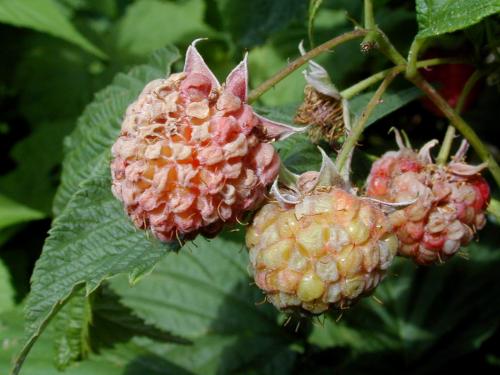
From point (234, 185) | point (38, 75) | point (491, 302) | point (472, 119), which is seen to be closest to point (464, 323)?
point (491, 302)

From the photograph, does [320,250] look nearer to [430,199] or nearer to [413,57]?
[430,199]

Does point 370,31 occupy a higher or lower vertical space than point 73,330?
higher

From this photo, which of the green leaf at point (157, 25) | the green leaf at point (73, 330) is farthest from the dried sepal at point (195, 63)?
the green leaf at point (157, 25)

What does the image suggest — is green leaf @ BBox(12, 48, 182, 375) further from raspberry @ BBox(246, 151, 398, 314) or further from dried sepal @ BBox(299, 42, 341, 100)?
dried sepal @ BBox(299, 42, 341, 100)

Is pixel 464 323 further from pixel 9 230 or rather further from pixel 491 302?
pixel 9 230

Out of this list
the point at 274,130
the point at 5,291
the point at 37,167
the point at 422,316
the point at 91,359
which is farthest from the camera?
the point at 37,167

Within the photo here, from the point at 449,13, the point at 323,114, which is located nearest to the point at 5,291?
the point at 323,114
